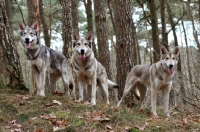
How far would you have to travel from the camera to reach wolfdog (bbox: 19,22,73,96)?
705cm

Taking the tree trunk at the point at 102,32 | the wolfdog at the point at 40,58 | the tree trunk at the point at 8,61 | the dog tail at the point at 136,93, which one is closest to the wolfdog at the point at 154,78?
the dog tail at the point at 136,93

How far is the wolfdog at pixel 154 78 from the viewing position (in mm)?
6764

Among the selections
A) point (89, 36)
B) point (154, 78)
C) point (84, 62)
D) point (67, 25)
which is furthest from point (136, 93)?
point (67, 25)

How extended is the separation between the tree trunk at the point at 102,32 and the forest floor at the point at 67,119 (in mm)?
6335

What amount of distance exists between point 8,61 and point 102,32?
5957mm

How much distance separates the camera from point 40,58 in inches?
287

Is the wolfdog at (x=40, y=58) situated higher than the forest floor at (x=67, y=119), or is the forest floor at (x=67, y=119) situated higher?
the wolfdog at (x=40, y=58)

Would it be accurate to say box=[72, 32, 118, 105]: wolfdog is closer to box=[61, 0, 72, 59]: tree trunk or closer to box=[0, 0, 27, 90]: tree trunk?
box=[0, 0, 27, 90]: tree trunk

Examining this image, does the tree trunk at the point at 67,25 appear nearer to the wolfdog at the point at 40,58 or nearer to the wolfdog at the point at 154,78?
the wolfdog at the point at 40,58

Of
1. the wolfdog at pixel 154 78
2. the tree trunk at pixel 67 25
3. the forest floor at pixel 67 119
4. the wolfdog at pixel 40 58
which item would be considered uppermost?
the tree trunk at pixel 67 25

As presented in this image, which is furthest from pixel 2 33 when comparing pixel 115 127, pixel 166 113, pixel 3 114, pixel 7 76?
pixel 166 113

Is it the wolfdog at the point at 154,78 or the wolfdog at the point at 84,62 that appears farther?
the wolfdog at the point at 84,62

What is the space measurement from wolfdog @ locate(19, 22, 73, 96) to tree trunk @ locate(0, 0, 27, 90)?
0.35 metres

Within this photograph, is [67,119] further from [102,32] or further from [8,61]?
[102,32]
